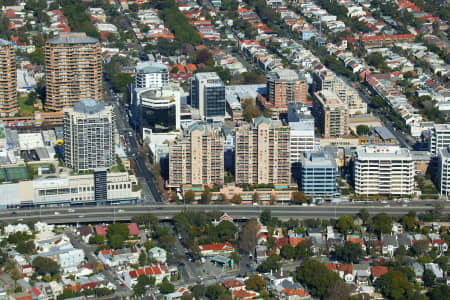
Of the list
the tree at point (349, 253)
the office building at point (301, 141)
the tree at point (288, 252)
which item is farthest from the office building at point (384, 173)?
the tree at point (288, 252)

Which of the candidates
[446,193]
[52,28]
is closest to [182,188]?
[446,193]

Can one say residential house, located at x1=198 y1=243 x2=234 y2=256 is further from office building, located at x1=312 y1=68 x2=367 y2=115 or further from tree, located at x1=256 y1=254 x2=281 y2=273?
office building, located at x1=312 y1=68 x2=367 y2=115

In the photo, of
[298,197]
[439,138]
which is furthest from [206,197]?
[439,138]

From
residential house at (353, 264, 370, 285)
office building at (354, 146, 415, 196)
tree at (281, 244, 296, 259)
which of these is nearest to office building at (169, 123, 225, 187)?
office building at (354, 146, 415, 196)

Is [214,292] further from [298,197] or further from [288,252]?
[298,197]

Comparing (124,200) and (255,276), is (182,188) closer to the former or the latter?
(124,200)

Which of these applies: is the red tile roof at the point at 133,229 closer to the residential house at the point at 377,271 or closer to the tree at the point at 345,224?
the tree at the point at 345,224
